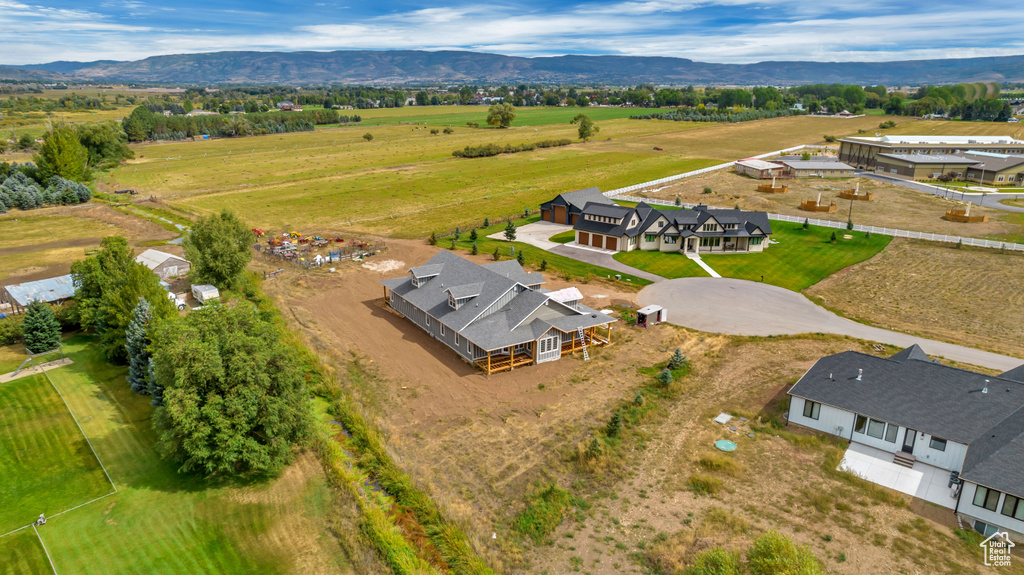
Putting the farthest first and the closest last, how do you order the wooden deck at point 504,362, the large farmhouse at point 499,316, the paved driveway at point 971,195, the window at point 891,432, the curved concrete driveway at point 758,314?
1. the paved driveway at point 971,195
2. the curved concrete driveway at point 758,314
3. the large farmhouse at point 499,316
4. the wooden deck at point 504,362
5. the window at point 891,432

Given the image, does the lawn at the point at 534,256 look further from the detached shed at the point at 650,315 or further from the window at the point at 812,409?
the window at the point at 812,409

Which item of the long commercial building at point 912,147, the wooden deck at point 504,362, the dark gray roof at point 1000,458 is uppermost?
the long commercial building at point 912,147

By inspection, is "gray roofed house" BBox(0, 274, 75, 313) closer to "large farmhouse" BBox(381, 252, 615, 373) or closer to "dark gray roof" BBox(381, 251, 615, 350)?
"dark gray roof" BBox(381, 251, 615, 350)

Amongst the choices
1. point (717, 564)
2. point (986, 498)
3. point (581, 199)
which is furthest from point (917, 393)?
point (581, 199)

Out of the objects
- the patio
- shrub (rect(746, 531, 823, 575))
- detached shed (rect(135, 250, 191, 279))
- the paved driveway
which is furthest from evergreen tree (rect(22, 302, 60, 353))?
the paved driveway

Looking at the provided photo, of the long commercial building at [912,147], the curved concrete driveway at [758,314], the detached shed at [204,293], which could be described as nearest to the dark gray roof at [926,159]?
the long commercial building at [912,147]

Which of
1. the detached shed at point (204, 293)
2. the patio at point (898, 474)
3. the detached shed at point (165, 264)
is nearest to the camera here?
the patio at point (898, 474)

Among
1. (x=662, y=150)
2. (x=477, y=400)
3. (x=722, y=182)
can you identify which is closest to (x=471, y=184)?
(x=722, y=182)

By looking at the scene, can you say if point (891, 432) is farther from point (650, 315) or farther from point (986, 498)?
point (650, 315)
